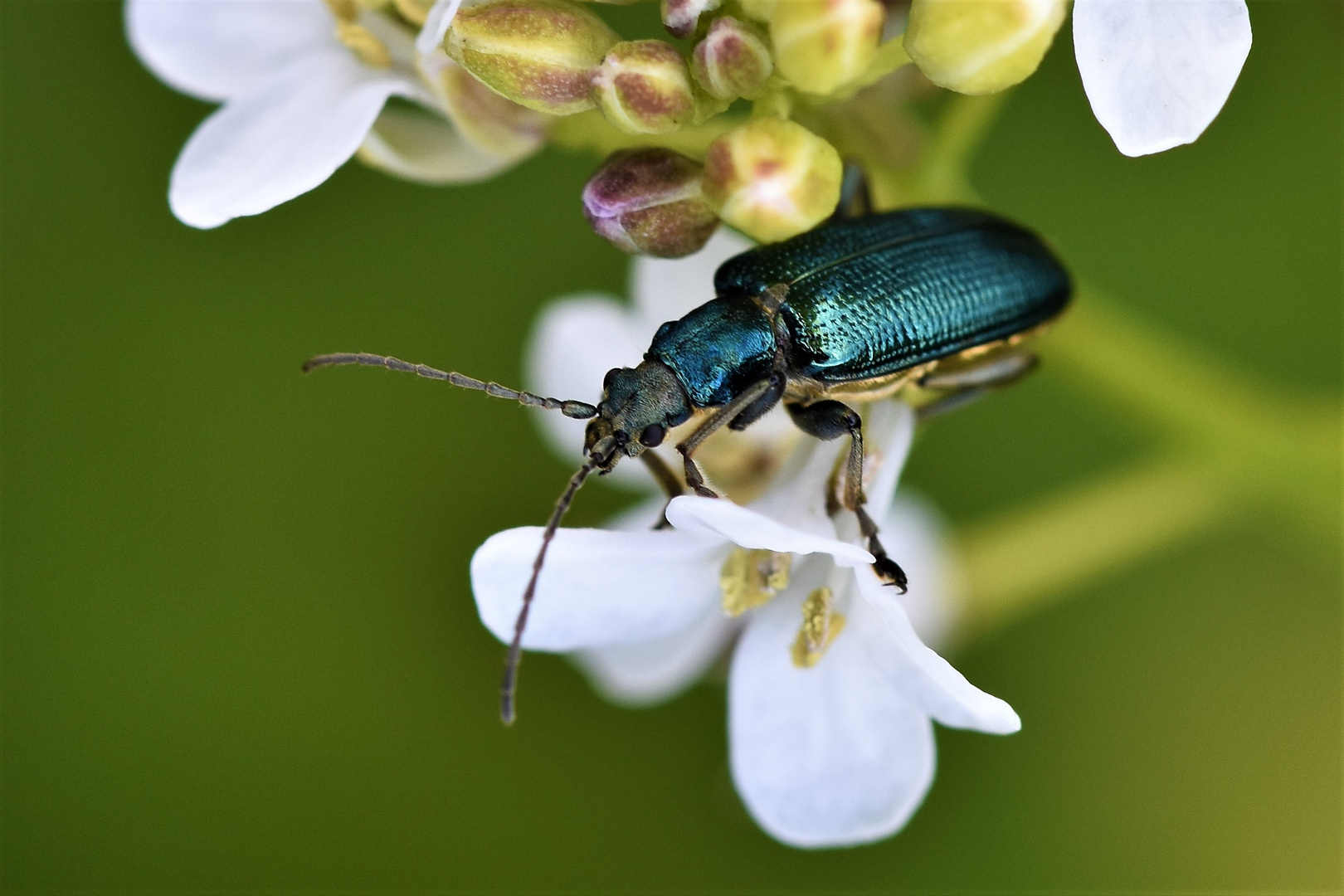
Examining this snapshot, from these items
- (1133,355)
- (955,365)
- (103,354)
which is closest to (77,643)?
(103,354)

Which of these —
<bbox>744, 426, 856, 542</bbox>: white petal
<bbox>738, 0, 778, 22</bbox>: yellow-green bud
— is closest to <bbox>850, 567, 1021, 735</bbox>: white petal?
<bbox>744, 426, 856, 542</bbox>: white petal

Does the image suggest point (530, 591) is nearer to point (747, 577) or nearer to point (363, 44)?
point (747, 577)

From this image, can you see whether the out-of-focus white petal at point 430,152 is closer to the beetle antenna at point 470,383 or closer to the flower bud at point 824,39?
the beetle antenna at point 470,383

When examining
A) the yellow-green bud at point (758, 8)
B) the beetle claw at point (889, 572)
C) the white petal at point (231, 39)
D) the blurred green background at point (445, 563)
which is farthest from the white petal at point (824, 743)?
the blurred green background at point (445, 563)

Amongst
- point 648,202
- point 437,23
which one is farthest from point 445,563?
point 437,23

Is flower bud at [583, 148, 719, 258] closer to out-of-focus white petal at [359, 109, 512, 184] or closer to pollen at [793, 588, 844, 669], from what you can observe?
out-of-focus white petal at [359, 109, 512, 184]

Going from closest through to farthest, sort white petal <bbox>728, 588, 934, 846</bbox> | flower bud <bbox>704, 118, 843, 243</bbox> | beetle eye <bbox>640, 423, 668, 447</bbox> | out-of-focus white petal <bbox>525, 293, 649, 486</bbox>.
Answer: flower bud <bbox>704, 118, 843, 243</bbox>
white petal <bbox>728, 588, 934, 846</bbox>
beetle eye <bbox>640, 423, 668, 447</bbox>
out-of-focus white petal <bbox>525, 293, 649, 486</bbox>

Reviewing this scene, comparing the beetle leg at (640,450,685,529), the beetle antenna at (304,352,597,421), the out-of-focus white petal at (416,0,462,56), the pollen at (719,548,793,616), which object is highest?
Result: the out-of-focus white petal at (416,0,462,56)
